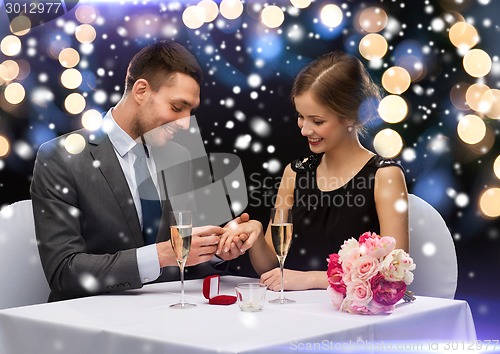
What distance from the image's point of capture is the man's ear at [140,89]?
2.57 meters

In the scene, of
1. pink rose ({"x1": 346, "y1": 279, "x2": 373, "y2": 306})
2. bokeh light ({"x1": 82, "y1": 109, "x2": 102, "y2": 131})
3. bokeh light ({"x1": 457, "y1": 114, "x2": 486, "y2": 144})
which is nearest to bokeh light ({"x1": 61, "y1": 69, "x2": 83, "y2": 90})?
bokeh light ({"x1": 82, "y1": 109, "x2": 102, "y2": 131})

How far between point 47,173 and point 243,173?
4.88 ft

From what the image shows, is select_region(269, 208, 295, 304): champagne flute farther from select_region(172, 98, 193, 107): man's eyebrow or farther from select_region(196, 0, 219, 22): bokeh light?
select_region(196, 0, 219, 22): bokeh light

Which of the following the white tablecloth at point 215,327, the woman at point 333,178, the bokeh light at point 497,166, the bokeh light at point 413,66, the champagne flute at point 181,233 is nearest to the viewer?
the white tablecloth at point 215,327

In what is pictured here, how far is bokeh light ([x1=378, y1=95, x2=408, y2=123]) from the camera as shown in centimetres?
328

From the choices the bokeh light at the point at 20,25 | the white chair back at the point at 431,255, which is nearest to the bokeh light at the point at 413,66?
the white chair back at the point at 431,255

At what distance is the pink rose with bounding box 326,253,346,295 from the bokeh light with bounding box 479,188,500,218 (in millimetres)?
1779

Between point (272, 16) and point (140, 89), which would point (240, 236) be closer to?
point (140, 89)

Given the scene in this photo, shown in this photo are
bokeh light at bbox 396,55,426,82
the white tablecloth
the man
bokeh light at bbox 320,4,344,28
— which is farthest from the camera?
bokeh light at bbox 320,4,344,28

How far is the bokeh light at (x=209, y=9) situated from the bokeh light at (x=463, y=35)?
1.10 metres

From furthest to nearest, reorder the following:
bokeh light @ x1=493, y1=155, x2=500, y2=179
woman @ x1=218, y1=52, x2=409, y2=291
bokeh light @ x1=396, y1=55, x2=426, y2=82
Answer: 1. bokeh light @ x1=396, y1=55, x2=426, y2=82
2. bokeh light @ x1=493, y1=155, x2=500, y2=179
3. woman @ x1=218, y1=52, x2=409, y2=291

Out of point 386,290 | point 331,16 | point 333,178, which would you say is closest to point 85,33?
point 331,16

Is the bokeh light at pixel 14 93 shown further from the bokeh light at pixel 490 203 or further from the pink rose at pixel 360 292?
the pink rose at pixel 360 292

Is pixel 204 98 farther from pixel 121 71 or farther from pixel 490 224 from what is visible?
pixel 490 224
